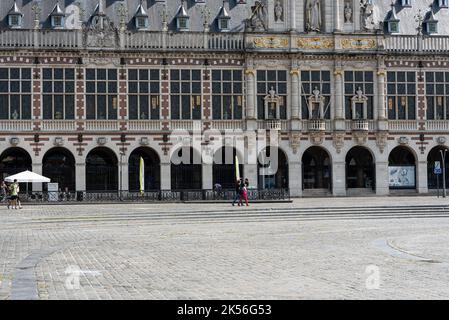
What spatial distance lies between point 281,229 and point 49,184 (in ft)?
109

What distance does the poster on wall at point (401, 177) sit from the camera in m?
68.2

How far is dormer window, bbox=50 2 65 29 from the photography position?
2557 inches

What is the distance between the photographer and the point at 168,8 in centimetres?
6875

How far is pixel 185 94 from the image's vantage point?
213 feet

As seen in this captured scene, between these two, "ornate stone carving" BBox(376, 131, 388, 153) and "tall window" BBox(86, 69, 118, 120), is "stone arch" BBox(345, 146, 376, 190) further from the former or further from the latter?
"tall window" BBox(86, 69, 118, 120)

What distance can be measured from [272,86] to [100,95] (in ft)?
47.6

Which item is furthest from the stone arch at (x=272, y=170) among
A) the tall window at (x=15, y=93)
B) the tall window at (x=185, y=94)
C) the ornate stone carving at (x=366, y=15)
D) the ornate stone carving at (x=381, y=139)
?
the tall window at (x=15, y=93)

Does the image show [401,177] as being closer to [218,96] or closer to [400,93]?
[400,93]

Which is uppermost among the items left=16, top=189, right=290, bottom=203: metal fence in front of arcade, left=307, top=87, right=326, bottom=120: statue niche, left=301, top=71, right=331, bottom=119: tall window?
left=301, top=71, right=331, bottom=119: tall window

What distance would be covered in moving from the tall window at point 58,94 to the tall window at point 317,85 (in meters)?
19.5

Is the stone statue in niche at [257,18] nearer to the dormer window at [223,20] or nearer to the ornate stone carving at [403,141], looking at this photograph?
the dormer window at [223,20]

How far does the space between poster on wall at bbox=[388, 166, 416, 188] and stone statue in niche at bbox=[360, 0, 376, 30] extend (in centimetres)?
1260

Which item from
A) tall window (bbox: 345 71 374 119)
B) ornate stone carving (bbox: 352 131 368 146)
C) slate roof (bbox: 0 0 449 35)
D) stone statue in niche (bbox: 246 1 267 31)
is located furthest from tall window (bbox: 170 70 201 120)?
ornate stone carving (bbox: 352 131 368 146)

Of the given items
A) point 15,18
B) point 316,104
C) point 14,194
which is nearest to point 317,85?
point 316,104
